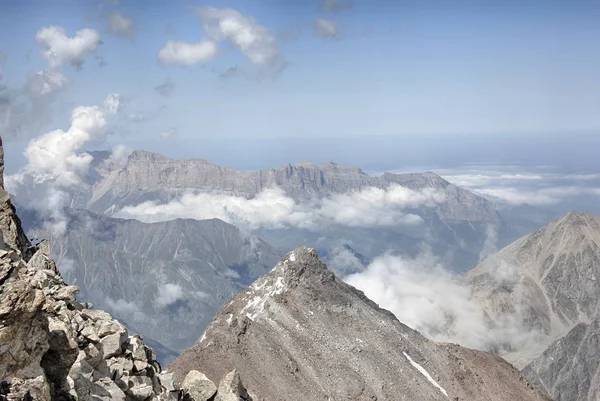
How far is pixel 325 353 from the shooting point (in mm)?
96312

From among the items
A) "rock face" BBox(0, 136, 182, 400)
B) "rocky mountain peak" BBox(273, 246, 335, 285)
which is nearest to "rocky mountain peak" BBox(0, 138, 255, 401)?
"rock face" BBox(0, 136, 182, 400)

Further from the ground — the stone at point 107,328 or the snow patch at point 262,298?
the stone at point 107,328

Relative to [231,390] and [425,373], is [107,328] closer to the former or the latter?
[231,390]

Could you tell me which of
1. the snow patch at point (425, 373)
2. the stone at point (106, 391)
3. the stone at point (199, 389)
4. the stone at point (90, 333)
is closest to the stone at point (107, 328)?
the stone at point (90, 333)

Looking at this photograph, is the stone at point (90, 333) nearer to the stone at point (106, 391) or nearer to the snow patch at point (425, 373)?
the stone at point (106, 391)

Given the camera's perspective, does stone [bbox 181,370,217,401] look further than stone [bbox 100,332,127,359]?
Yes

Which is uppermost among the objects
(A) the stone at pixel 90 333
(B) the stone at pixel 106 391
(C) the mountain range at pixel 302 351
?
(A) the stone at pixel 90 333

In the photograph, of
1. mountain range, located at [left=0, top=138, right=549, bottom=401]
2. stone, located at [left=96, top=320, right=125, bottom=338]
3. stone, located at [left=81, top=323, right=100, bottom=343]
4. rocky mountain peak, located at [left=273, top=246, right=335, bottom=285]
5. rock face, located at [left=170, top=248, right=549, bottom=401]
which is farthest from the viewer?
rocky mountain peak, located at [left=273, top=246, right=335, bottom=285]

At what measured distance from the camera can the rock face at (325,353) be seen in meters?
88.9

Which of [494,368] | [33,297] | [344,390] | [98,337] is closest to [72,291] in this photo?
[98,337]

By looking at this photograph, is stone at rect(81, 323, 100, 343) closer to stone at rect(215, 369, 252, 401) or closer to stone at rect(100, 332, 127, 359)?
stone at rect(100, 332, 127, 359)

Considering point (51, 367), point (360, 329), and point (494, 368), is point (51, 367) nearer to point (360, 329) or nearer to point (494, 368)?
point (360, 329)

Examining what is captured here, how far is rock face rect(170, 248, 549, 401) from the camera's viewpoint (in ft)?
292

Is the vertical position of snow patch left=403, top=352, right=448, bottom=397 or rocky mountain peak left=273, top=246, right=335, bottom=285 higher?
rocky mountain peak left=273, top=246, right=335, bottom=285
